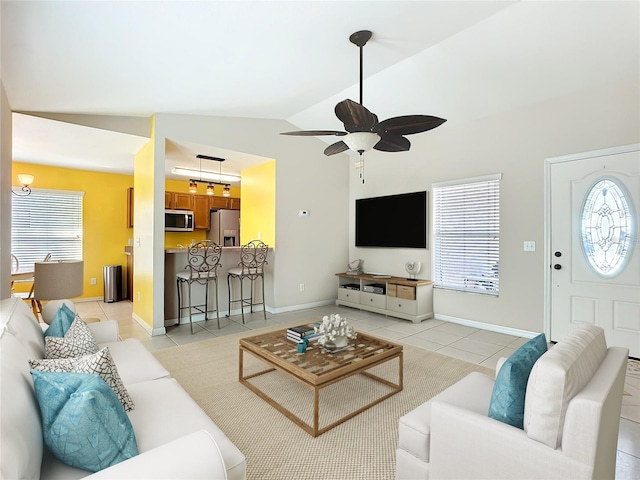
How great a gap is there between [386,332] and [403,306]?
28.4 inches

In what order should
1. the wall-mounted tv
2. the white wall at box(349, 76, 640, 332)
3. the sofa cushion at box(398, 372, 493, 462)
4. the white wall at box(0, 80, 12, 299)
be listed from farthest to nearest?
the wall-mounted tv < the white wall at box(349, 76, 640, 332) < the white wall at box(0, 80, 12, 299) < the sofa cushion at box(398, 372, 493, 462)

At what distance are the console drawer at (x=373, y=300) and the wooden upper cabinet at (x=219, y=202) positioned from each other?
14.4 ft

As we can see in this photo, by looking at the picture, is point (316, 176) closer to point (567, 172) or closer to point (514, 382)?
point (567, 172)

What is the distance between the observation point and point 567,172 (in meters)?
3.77

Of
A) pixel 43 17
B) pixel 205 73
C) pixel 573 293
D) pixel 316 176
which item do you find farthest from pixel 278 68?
pixel 573 293

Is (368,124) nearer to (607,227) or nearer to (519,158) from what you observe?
(519,158)

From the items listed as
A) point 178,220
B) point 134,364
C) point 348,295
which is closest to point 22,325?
point 134,364

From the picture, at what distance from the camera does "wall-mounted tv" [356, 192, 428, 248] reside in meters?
5.16

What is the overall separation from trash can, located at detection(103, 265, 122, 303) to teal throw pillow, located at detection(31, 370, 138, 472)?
604 cm

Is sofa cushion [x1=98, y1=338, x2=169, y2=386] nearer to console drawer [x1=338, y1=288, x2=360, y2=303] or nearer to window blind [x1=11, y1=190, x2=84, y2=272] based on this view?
console drawer [x1=338, y1=288, x2=360, y2=303]

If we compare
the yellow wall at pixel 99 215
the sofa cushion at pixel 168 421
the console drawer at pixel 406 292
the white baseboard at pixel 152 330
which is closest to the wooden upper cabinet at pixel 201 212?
the yellow wall at pixel 99 215

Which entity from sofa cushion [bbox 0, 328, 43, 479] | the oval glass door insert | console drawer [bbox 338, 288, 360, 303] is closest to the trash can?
console drawer [bbox 338, 288, 360, 303]

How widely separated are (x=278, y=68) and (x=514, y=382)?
10.8 feet

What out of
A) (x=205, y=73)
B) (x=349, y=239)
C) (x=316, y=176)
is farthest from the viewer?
(x=349, y=239)
